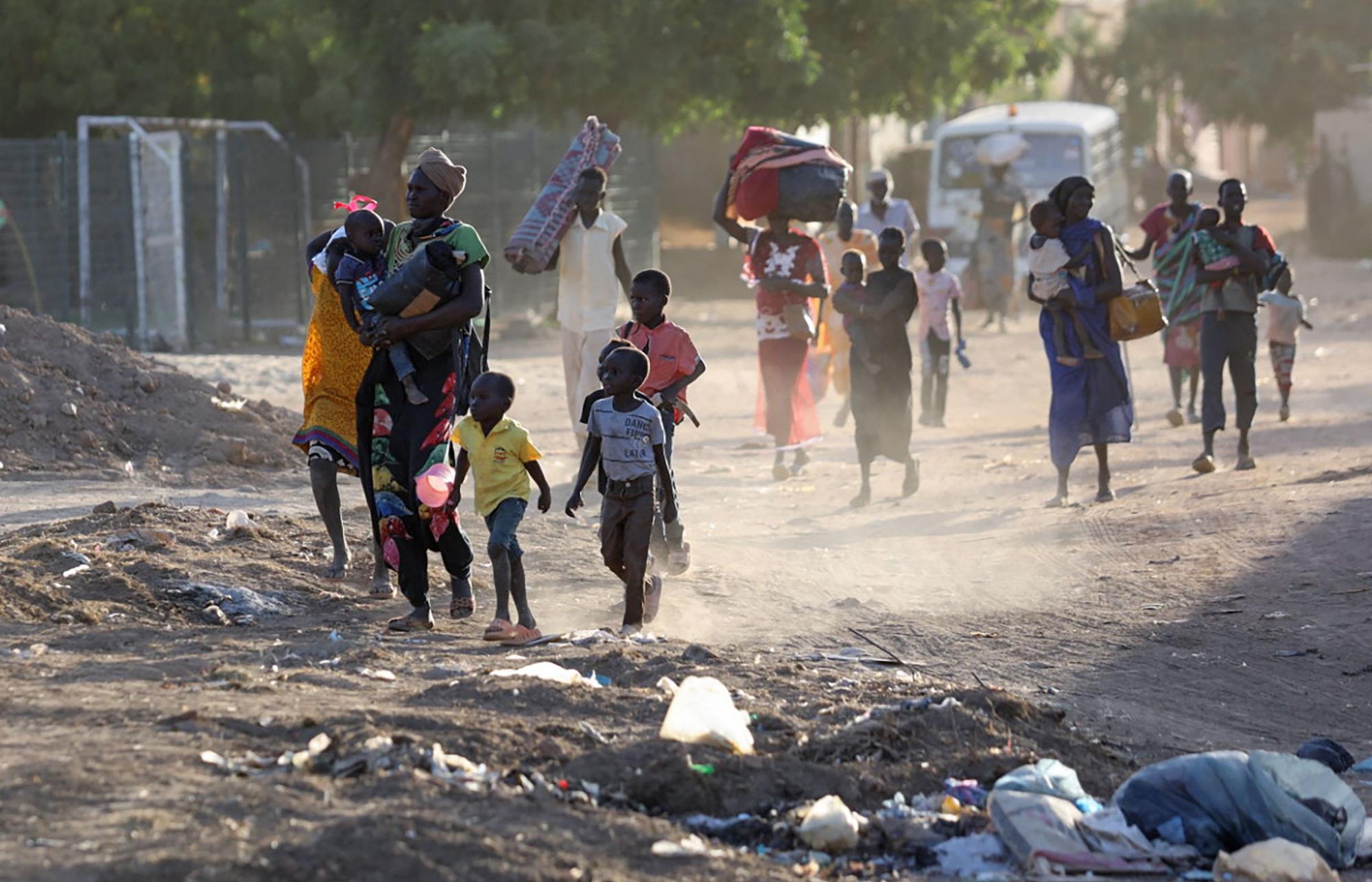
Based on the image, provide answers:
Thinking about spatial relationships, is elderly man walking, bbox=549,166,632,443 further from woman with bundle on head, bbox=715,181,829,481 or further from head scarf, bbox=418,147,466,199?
head scarf, bbox=418,147,466,199

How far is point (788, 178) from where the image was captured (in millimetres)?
10711

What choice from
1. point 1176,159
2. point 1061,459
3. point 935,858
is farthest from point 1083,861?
point 1176,159

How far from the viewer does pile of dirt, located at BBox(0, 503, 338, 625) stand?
6641 millimetres

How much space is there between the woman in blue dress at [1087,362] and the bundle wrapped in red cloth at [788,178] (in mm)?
1350

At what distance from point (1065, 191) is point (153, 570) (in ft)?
17.0

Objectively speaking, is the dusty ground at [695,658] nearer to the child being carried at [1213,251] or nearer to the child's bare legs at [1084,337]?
the child's bare legs at [1084,337]

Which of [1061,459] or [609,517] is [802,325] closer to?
[1061,459]

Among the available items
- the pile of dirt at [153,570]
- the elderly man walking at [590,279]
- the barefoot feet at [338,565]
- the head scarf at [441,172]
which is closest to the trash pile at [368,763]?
the pile of dirt at [153,570]

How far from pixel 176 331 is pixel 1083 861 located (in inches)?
605

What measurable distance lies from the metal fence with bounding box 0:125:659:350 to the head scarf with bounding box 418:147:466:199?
12.0 m

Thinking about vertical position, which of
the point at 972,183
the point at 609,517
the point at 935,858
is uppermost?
the point at 972,183

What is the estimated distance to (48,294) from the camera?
17906 millimetres

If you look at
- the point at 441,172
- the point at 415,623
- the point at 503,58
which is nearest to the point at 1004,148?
the point at 503,58

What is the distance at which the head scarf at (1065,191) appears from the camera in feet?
31.9
